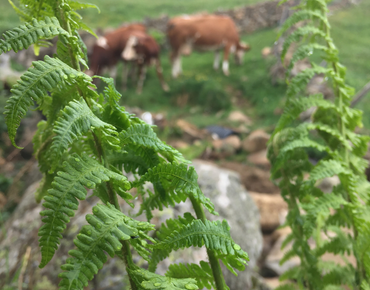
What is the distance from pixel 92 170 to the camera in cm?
55

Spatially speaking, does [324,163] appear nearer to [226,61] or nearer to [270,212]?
[270,212]

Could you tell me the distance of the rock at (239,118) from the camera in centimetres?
580

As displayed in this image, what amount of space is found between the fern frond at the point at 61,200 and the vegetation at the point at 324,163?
758 millimetres

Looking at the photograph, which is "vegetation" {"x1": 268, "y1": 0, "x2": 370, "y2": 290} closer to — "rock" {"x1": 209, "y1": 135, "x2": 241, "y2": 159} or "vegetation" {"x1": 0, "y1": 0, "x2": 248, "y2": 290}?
"vegetation" {"x1": 0, "y1": 0, "x2": 248, "y2": 290}

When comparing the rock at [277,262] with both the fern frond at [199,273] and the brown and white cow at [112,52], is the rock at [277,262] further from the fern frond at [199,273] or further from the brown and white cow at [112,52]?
the brown and white cow at [112,52]

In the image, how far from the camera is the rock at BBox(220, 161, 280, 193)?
11.6 ft

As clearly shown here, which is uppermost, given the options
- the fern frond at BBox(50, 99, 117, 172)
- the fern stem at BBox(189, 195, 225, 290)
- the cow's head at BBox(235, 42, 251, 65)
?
the fern frond at BBox(50, 99, 117, 172)

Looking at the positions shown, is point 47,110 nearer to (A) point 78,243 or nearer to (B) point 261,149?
(A) point 78,243

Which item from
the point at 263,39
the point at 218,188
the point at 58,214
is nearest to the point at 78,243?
the point at 58,214

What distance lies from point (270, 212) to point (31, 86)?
2.57 meters

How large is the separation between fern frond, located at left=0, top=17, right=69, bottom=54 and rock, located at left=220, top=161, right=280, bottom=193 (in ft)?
10.7

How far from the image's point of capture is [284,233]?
2516mm

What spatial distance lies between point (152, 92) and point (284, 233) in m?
5.76

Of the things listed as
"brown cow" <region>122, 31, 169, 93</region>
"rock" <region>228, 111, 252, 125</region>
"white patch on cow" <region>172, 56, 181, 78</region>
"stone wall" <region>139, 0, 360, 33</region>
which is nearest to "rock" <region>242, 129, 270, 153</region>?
"rock" <region>228, 111, 252, 125</region>
